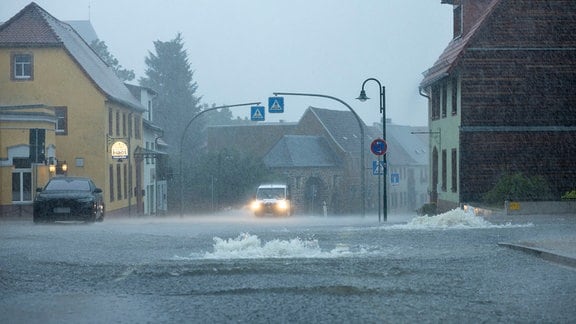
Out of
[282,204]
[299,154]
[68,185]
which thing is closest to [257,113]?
[282,204]

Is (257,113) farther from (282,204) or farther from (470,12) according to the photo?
(470,12)

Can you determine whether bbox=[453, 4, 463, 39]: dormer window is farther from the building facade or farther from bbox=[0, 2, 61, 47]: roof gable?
bbox=[0, 2, 61, 47]: roof gable

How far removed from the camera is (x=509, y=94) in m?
39.4

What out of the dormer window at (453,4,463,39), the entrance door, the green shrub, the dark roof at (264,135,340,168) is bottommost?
the entrance door

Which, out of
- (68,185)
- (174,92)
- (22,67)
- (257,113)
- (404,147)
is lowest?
(68,185)

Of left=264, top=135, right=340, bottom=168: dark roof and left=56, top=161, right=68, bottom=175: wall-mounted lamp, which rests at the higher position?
left=264, top=135, right=340, bottom=168: dark roof

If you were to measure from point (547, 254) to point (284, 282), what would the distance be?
16.4ft

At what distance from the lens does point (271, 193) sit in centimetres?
4891

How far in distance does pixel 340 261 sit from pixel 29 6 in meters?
41.7

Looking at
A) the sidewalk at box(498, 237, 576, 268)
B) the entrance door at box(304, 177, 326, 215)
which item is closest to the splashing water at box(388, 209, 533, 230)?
the sidewalk at box(498, 237, 576, 268)

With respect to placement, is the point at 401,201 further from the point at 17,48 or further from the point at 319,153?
the point at 17,48

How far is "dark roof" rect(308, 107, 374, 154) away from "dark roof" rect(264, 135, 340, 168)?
212cm

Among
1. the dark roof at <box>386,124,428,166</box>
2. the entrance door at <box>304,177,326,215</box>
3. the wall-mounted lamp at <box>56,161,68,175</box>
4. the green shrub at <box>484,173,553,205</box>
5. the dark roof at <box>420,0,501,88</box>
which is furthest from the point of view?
the dark roof at <box>386,124,428,166</box>

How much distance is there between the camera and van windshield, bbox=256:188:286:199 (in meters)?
48.5
